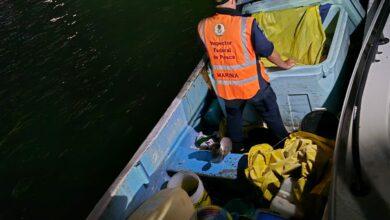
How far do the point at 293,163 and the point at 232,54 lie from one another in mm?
1199

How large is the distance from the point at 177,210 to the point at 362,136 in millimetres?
1585

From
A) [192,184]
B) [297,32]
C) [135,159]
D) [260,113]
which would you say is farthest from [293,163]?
[297,32]

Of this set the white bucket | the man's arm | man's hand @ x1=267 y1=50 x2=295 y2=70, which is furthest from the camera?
man's hand @ x1=267 y1=50 x2=295 y2=70

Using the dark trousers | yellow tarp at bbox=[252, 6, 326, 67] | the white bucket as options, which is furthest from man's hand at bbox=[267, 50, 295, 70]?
the white bucket

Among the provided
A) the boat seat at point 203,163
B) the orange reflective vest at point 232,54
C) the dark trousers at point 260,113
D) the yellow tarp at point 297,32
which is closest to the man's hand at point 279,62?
the orange reflective vest at point 232,54

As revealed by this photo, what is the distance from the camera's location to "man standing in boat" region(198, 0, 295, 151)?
3738mm

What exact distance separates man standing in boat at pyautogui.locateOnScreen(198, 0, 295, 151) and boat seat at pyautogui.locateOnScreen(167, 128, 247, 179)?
1.24 feet

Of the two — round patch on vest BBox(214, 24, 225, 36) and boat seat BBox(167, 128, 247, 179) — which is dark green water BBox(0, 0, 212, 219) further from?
round patch on vest BBox(214, 24, 225, 36)

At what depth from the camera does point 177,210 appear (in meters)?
3.28

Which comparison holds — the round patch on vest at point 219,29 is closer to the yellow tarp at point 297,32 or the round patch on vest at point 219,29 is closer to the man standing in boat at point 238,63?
the man standing in boat at point 238,63

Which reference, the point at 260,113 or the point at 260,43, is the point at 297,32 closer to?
the point at 260,113

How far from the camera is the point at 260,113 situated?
442 cm

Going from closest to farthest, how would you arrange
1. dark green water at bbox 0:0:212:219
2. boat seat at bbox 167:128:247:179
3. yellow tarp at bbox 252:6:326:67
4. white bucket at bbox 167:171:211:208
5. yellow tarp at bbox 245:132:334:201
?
yellow tarp at bbox 245:132:334:201, white bucket at bbox 167:171:211:208, boat seat at bbox 167:128:247:179, yellow tarp at bbox 252:6:326:67, dark green water at bbox 0:0:212:219

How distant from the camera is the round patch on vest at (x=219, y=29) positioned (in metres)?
3.81
